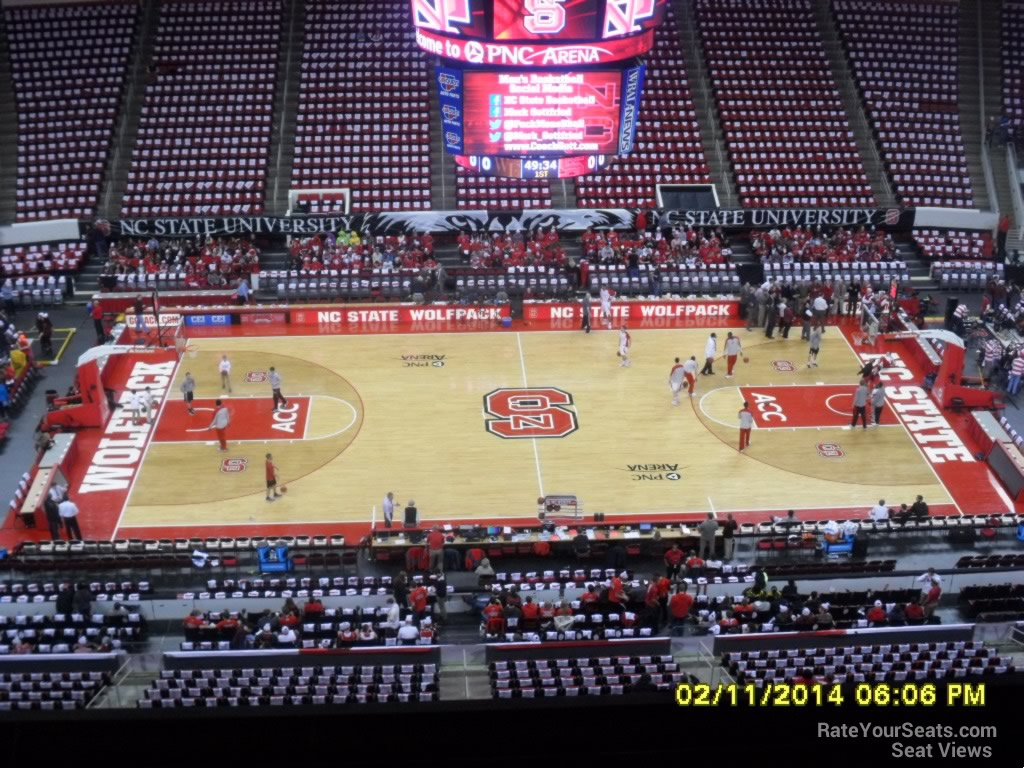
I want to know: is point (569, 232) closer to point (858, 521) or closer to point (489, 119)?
point (489, 119)

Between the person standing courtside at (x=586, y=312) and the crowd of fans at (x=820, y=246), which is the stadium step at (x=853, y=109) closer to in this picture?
the crowd of fans at (x=820, y=246)

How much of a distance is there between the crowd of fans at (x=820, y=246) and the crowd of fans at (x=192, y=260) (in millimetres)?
16304

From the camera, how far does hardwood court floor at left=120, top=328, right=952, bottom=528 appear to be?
81.8 feet

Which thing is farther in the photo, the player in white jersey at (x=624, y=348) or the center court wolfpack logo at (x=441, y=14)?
the player in white jersey at (x=624, y=348)

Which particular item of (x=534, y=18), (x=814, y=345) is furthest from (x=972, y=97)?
(x=534, y=18)

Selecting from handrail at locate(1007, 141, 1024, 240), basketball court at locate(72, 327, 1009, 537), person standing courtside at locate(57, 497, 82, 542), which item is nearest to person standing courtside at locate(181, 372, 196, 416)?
basketball court at locate(72, 327, 1009, 537)

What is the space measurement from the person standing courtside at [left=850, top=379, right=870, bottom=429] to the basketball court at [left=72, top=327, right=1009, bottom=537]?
269 millimetres

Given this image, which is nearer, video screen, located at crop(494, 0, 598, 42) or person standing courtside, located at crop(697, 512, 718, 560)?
person standing courtside, located at crop(697, 512, 718, 560)

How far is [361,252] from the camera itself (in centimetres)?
3659

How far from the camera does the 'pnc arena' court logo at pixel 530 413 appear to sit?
90.7 feet

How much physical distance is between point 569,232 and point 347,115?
9694 mm

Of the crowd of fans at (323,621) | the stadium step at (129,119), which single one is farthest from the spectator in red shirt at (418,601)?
the stadium step at (129,119)

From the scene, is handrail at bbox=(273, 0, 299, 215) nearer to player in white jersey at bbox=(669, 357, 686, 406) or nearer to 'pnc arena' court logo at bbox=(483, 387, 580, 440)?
'pnc arena' court logo at bbox=(483, 387, 580, 440)

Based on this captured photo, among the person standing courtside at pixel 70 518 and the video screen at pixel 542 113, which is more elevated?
the video screen at pixel 542 113
